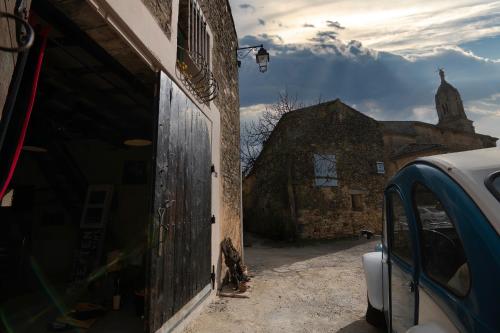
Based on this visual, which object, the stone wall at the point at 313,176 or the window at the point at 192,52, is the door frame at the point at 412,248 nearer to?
the window at the point at 192,52

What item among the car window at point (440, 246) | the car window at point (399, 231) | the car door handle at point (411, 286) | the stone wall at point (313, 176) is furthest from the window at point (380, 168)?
the car window at point (440, 246)

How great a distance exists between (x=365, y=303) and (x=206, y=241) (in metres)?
2.84

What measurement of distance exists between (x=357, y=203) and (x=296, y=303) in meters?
11.1

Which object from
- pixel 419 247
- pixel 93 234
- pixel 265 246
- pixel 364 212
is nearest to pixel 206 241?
pixel 93 234

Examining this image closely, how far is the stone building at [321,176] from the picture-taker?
14062 mm

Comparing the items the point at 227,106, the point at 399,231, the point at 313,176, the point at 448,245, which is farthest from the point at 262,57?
the point at 313,176

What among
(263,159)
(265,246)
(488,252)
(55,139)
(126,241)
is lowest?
(265,246)

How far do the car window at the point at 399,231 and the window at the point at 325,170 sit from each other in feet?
38.9

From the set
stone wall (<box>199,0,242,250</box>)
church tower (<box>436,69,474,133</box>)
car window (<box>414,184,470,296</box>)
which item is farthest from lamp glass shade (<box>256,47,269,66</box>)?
church tower (<box>436,69,474,133</box>)

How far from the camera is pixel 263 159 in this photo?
54.6 ft

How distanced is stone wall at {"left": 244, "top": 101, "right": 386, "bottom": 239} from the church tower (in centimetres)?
2617

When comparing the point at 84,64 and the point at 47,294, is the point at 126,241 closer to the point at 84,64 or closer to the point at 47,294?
the point at 47,294

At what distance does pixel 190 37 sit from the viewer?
4.52m

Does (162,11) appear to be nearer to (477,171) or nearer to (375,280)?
(477,171)
